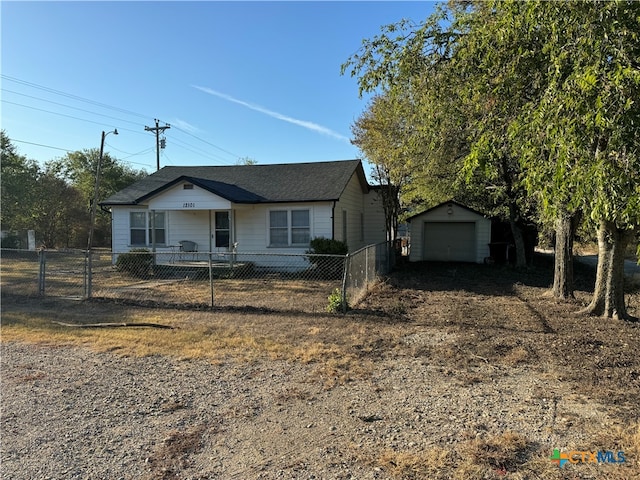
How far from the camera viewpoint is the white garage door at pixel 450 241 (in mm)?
19094

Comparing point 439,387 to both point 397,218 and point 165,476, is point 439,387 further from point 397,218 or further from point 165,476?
point 397,218

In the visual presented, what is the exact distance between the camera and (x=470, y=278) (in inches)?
541

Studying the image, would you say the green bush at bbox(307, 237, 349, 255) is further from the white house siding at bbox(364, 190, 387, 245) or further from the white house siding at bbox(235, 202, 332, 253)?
the white house siding at bbox(364, 190, 387, 245)

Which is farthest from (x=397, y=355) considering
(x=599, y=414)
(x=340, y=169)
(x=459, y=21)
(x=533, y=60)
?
(x=340, y=169)

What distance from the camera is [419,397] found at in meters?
4.13

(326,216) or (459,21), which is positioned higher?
(459,21)

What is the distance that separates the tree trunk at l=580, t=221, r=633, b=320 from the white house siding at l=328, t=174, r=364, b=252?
346 inches

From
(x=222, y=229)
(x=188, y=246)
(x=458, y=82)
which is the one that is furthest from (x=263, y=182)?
(x=458, y=82)

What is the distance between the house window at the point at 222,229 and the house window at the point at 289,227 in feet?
6.06

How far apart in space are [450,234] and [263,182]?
911 centimetres

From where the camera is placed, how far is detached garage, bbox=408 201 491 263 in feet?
60.6

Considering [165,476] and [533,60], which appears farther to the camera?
[533,60]

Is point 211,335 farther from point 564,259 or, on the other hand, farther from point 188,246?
point 188,246

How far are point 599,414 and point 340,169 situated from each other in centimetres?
1442
